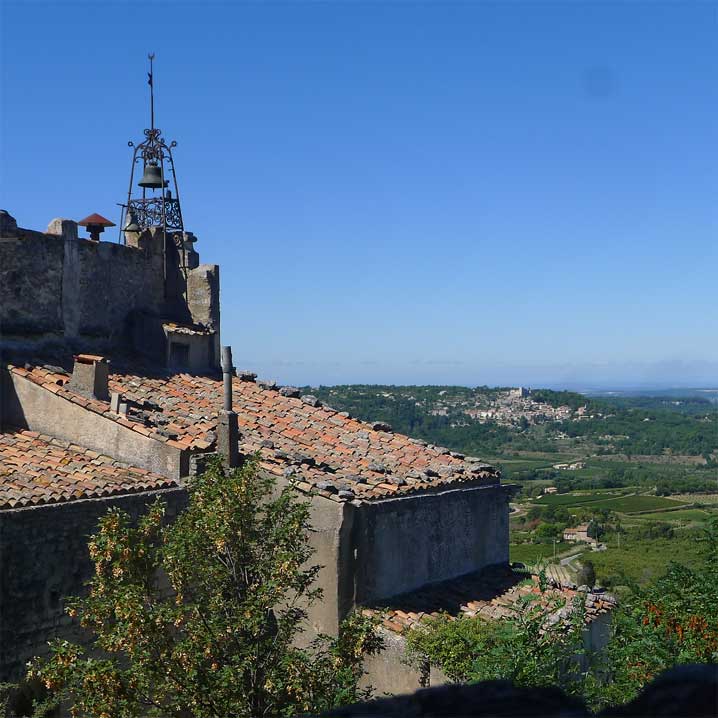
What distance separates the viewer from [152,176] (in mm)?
18781

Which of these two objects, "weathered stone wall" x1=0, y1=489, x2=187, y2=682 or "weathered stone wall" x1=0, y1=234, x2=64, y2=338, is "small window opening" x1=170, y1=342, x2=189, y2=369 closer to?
"weathered stone wall" x1=0, y1=234, x2=64, y2=338

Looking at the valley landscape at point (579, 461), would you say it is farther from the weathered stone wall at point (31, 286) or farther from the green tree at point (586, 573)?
the weathered stone wall at point (31, 286)

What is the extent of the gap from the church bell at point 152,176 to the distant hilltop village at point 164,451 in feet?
3.06

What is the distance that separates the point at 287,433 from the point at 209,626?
644 centimetres

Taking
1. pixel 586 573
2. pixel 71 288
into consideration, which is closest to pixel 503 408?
pixel 586 573

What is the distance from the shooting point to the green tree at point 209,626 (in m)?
8.34

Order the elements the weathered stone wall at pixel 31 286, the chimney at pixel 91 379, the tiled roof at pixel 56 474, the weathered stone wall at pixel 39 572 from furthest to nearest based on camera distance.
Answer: the weathered stone wall at pixel 31 286, the chimney at pixel 91 379, the tiled roof at pixel 56 474, the weathered stone wall at pixel 39 572

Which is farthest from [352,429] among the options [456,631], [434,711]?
[434,711]

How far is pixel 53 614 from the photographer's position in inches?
416

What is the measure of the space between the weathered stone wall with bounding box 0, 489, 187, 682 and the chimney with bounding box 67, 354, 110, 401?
276cm

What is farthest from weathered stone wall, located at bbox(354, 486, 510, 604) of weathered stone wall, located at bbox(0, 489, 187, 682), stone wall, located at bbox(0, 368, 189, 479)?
weathered stone wall, located at bbox(0, 489, 187, 682)

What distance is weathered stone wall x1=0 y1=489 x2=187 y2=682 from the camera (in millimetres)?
10133

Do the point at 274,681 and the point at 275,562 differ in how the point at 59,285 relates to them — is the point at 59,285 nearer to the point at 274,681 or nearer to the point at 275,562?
the point at 275,562

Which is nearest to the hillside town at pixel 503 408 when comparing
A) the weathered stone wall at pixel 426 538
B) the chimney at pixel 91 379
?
the weathered stone wall at pixel 426 538
